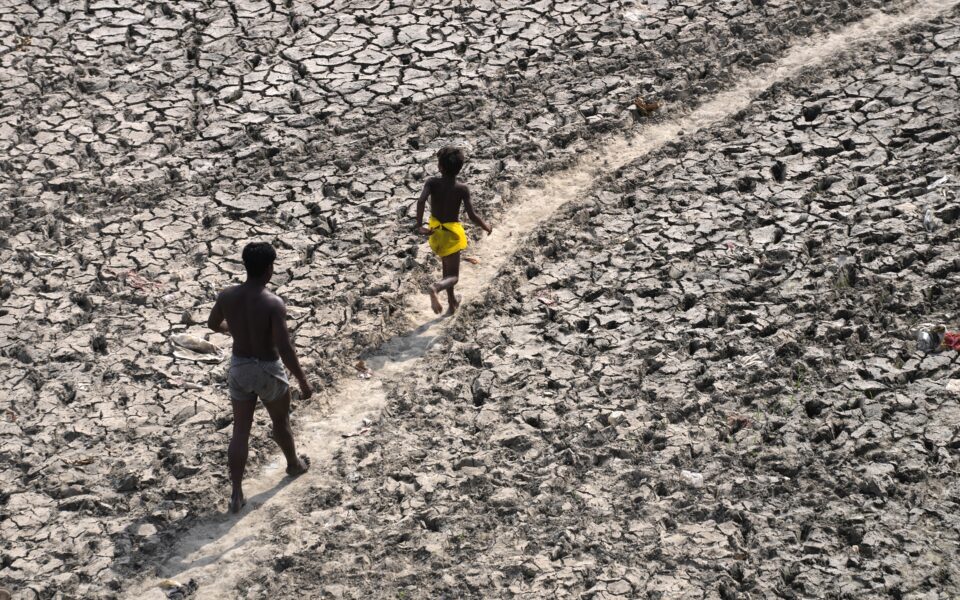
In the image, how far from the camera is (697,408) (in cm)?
745

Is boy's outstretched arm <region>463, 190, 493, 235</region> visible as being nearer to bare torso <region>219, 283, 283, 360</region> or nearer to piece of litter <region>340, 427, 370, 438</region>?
piece of litter <region>340, 427, 370, 438</region>

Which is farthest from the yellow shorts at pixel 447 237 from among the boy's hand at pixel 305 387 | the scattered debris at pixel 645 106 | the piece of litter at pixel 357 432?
the scattered debris at pixel 645 106

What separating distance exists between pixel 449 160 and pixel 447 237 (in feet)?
1.85

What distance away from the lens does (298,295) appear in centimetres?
868

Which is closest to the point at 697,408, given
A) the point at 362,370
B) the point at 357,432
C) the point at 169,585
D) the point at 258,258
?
the point at 357,432

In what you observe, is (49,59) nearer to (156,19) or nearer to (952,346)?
(156,19)

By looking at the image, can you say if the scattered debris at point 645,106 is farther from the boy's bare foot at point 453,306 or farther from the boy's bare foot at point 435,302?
the boy's bare foot at point 435,302

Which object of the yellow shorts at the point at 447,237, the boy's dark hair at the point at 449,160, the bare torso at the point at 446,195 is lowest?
the yellow shorts at the point at 447,237

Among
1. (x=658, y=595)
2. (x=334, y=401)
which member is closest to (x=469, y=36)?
(x=334, y=401)

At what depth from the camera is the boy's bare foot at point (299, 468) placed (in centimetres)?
730

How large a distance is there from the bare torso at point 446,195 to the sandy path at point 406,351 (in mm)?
718

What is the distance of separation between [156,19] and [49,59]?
1114 millimetres

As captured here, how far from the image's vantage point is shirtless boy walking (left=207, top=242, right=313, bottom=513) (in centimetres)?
673

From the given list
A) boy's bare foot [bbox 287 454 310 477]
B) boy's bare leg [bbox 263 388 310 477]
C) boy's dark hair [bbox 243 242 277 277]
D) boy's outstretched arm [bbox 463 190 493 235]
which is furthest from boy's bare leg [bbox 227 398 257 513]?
boy's outstretched arm [bbox 463 190 493 235]
